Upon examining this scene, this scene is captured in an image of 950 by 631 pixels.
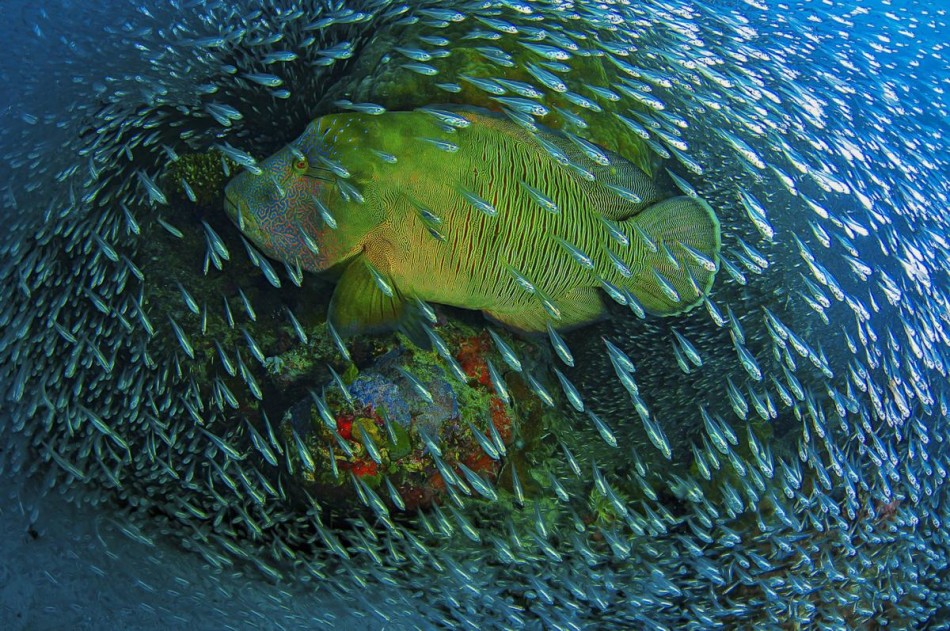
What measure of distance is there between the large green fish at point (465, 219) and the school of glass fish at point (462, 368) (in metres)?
0.21

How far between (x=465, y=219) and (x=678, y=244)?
5.04ft

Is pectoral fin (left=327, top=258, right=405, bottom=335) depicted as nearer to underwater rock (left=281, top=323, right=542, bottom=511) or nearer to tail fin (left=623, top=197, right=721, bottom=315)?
underwater rock (left=281, top=323, right=542, bottom=511)

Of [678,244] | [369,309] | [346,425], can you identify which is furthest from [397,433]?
[678,244]

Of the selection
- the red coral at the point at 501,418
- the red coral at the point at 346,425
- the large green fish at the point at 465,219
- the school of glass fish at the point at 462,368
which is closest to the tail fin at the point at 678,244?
the large green fish at the point at 465,219

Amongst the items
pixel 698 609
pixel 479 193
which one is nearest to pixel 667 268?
pixel 479 193

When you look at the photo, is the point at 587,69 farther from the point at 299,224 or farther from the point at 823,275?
the point at 299,224

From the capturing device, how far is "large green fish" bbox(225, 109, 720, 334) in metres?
3.21

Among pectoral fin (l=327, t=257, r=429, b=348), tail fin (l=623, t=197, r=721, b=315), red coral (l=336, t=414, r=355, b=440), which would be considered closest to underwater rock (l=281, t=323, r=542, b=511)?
red coral (l=336, t=414, r=355, b=440)

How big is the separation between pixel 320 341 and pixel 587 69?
341 centimetres

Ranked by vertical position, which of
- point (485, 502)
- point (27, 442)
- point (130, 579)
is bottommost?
point (130, 579)

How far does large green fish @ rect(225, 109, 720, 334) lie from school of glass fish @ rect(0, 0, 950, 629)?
21cm

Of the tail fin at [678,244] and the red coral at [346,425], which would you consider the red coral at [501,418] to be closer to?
the red coral at [346,425]

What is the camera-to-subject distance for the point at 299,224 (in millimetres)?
3219

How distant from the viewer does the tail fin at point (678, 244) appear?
140 inches
